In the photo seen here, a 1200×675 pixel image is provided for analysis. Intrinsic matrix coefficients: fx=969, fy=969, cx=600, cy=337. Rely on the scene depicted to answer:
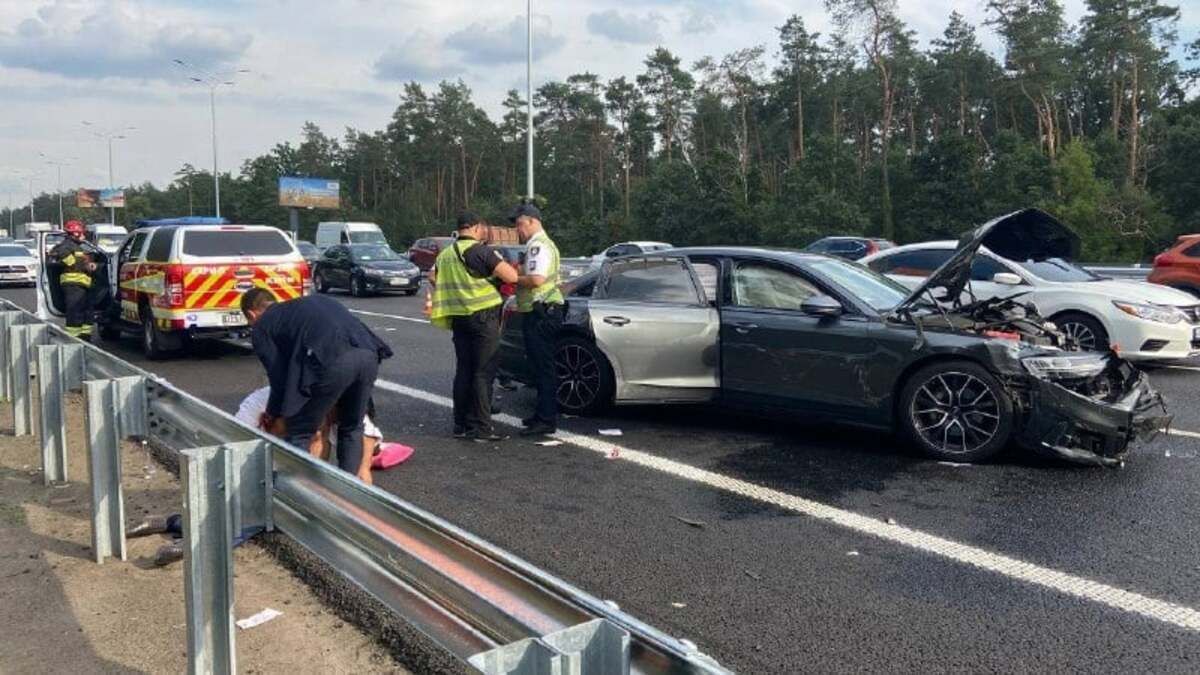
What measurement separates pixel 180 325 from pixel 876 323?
858cm

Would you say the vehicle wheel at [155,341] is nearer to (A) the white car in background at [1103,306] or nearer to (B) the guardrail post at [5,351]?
(B) the guardrail post at [5,351]

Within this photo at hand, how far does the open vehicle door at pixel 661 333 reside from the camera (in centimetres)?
755

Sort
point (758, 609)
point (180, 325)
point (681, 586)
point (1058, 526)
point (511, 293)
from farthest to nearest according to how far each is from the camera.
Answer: point (180, 325) → point (511, 293) → point (1058, 526) → point (681, 586) → point (758, 609)

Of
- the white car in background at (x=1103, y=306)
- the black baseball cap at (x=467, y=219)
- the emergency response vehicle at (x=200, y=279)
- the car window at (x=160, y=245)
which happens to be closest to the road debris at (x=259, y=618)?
the black baseball cap at (x=467, y=219)

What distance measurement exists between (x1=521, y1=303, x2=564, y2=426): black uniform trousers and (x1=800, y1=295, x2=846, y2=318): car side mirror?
74.4 inches

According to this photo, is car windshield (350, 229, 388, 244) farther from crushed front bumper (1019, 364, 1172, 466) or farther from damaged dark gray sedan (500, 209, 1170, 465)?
crushed front bumper (1019, 364, 1172, 466)

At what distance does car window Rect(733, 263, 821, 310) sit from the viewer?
726cm

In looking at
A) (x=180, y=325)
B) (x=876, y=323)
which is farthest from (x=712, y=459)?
(x=180, y=325)

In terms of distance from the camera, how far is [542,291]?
7426 millimetres

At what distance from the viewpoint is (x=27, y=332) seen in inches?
270

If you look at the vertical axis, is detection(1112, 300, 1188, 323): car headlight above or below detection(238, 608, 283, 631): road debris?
above

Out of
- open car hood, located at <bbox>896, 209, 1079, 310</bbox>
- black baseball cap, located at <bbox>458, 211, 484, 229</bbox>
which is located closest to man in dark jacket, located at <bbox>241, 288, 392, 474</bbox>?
black baseball cap, located at <bbox>458, 211, 484, 229</bbox>

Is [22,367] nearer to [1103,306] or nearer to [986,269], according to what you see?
[986,269]

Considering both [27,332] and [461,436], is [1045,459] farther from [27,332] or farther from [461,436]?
[27,332]
